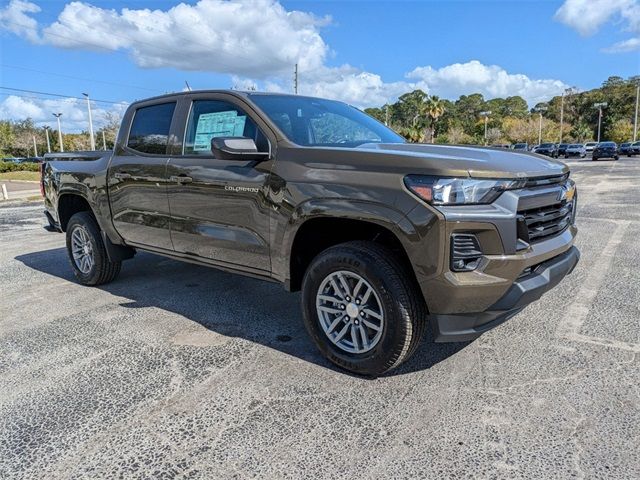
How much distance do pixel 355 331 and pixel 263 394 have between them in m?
0.70

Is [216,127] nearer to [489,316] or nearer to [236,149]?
[236,149]

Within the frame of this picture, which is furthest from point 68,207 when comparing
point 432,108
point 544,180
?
point 432,108

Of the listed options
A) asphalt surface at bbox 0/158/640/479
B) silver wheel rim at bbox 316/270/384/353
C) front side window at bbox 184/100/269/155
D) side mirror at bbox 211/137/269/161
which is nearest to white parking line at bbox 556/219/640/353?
asphalt surface at bbox 0/158/640/479

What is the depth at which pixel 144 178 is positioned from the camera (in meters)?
4.42

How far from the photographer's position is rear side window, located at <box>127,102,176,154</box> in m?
4.35

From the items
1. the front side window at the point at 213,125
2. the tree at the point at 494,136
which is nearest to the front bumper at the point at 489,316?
the front side window at the point at 213,125

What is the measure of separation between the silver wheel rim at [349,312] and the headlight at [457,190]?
690 millimetres

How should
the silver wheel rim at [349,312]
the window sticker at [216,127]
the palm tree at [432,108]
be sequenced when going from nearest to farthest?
the silver wheel rim at [349,312], the window sticker at [216,127], the palm tree at [432,108]

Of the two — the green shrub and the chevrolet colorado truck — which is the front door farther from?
the green shrub

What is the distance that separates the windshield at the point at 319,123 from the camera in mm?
3674

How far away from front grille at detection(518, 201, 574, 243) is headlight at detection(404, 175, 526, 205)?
255mm

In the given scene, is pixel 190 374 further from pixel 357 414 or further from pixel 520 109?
pixel 520 109

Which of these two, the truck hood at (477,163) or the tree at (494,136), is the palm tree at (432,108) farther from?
the truck hood at (477,163)

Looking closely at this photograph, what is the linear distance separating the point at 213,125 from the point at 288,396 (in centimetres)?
226
